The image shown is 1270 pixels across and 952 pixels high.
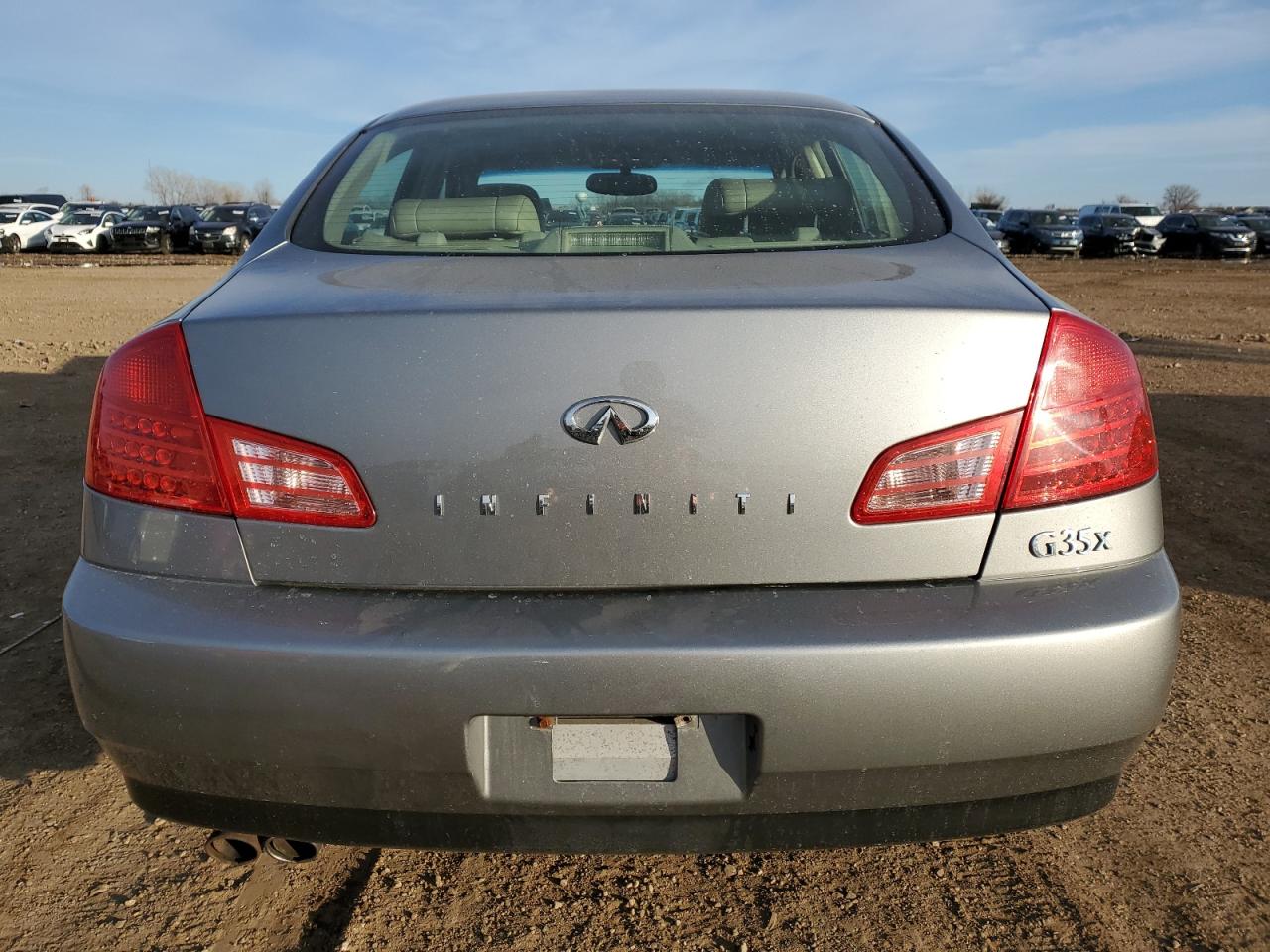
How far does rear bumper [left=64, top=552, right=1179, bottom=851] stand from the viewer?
1547 millimetres

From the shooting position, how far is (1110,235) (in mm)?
32438

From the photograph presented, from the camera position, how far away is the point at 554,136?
2508 mm

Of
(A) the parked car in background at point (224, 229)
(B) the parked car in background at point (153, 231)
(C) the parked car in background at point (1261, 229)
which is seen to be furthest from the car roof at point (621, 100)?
(C) the parked car in background at point (1261, 229)

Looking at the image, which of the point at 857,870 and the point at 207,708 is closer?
the point at 207,708

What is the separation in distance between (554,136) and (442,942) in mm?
1810

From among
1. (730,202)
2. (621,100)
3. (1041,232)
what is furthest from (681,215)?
(1041,232)

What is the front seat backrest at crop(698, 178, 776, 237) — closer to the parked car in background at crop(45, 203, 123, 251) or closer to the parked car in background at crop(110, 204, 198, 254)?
the parked car in background at crop(110, 204, 198, 254)

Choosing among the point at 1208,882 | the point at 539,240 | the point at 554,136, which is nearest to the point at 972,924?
the point at 1208,882

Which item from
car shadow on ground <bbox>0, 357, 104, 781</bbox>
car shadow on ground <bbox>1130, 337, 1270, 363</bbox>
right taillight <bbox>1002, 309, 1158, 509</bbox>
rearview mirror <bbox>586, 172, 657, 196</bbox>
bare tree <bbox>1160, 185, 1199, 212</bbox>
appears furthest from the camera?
bare tree <bbox>1160, 185, 1199, 212</bbox>

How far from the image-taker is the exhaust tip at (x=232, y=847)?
2.00m

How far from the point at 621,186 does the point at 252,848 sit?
5.41ft

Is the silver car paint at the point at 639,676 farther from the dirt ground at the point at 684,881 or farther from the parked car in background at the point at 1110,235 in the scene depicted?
the parked car in background at the point at 1110,235

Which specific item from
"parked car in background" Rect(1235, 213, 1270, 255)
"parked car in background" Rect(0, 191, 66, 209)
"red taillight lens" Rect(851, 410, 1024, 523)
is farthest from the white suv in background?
"parked car in background" Rect(1235, 213, 1270, 255)

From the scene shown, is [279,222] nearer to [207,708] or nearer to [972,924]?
[207,708]
